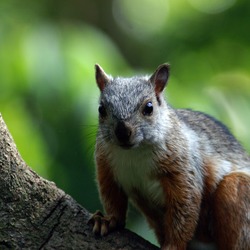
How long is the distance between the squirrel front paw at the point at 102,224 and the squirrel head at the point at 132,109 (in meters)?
0.41

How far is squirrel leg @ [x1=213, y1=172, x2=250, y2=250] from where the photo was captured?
198 inches

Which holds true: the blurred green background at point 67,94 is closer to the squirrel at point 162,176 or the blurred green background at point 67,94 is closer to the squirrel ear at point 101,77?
the squirrel ear at point 101,77

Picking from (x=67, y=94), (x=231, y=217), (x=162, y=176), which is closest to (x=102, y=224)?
(x=162, y=176)

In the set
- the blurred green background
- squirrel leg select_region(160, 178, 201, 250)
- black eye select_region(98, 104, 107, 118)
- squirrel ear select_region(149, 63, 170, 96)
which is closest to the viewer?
squirrel leg select_region(160, 178, 201, 250)

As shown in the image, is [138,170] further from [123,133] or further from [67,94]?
[67,94]

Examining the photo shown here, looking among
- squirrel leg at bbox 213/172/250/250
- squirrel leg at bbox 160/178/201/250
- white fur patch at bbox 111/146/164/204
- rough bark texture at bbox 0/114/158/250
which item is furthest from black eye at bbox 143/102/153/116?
rough bark texture at bbox 0/114/158/250

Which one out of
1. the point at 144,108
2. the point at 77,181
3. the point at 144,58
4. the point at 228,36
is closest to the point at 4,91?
the point at 77,181

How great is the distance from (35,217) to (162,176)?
0.87m

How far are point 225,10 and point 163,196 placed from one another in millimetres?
4648

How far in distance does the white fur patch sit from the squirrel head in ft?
0.36

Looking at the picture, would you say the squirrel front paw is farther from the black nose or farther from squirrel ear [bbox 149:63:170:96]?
squirrel ear [bbox 149:63:170:96]

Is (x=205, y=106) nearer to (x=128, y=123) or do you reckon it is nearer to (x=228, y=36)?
(x=128, y=123)

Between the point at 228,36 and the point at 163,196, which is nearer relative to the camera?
the point at 163,196

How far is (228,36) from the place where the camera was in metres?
9.28
